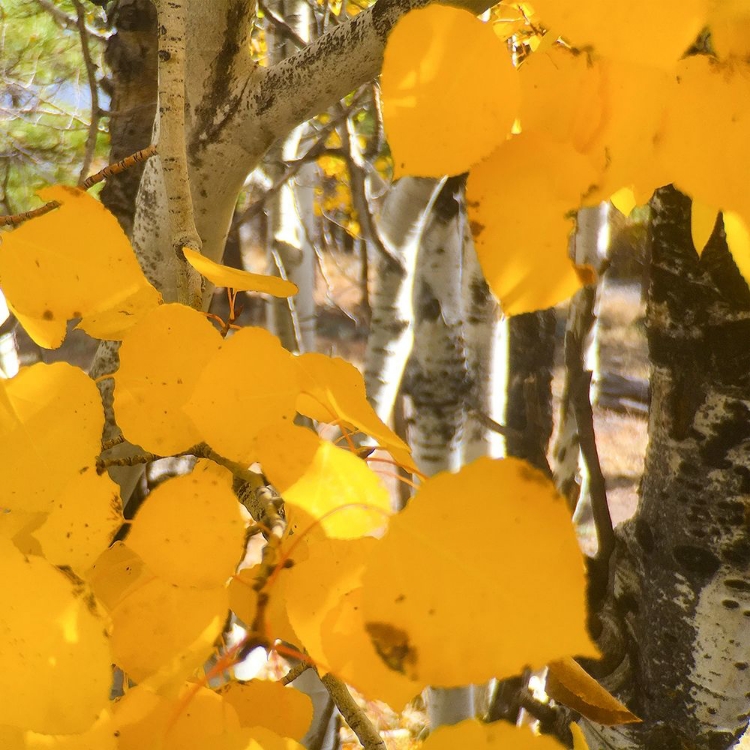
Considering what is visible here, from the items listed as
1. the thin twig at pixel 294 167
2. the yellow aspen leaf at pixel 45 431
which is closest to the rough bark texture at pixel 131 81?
the thin twig at pixel 294 167

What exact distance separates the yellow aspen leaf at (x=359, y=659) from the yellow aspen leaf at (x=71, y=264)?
0.15 meters

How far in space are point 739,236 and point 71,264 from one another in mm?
250

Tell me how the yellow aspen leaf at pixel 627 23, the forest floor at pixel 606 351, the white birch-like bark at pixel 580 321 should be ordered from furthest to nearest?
1. the forest floor at pixel 606 351
2. the white birch-like bark at pixel 580 321
3. the yellow aspen leaf at pixel 627 23

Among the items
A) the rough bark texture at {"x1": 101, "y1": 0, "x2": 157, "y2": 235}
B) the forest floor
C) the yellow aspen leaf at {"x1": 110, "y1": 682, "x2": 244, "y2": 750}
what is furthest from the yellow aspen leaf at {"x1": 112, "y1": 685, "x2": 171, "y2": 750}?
the forest floor

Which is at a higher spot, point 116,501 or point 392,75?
point 392,75

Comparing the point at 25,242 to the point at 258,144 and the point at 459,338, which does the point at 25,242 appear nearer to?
the point at 258,144

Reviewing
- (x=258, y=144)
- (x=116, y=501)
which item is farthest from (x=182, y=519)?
(x=258, y=144)

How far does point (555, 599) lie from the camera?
18 cm

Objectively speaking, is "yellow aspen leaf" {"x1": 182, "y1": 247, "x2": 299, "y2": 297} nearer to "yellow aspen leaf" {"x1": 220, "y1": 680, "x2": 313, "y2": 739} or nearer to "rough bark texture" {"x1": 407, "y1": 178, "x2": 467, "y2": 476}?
"yellow aspen leaf" {"x1": 220, "y1": 680, "x2": 313, "y2": 739}

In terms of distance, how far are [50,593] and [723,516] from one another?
0.44 metres

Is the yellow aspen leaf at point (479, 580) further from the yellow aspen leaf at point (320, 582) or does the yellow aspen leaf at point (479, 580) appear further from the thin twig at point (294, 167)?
the thin twig at point (294, 167)

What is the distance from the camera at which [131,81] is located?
1000mm

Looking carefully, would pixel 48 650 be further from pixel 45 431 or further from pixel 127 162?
pixel 127 162

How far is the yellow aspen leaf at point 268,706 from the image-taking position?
271mm
